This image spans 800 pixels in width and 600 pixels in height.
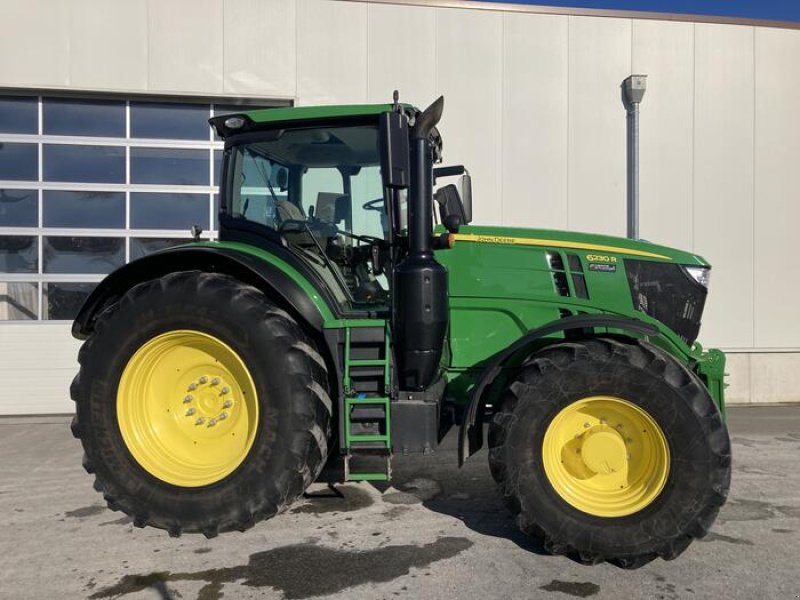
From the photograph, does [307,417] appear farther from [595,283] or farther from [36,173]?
[36,173]

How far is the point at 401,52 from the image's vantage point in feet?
23.5

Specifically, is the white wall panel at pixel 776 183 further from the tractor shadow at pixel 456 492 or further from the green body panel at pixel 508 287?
the green body panel at pixel 508 287

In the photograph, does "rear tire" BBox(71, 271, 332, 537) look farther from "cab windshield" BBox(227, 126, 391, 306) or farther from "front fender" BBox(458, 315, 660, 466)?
"front fender" BBox(458, 315, 660, 466)

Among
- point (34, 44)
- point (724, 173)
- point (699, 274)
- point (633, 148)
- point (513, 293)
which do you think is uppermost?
point (34, 44)

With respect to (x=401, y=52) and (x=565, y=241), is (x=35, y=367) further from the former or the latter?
(x=565, y=241)

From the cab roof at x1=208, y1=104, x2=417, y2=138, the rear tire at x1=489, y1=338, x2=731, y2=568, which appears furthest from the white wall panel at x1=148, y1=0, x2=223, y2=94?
the rear tire at x1=489, y1=338, x2=731, y2=568

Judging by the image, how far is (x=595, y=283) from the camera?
11.2ft

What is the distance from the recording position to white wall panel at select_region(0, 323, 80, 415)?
271 inches

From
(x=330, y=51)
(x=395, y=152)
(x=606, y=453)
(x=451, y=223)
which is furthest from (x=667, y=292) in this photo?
(x=330, y=51)

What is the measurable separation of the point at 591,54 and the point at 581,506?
248 inches

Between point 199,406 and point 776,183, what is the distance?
7.73 meters

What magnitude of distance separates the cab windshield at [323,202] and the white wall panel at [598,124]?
15.0 feet

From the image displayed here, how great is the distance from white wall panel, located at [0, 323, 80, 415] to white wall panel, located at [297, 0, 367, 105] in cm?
412

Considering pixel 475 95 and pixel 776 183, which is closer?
pixel 475 95
